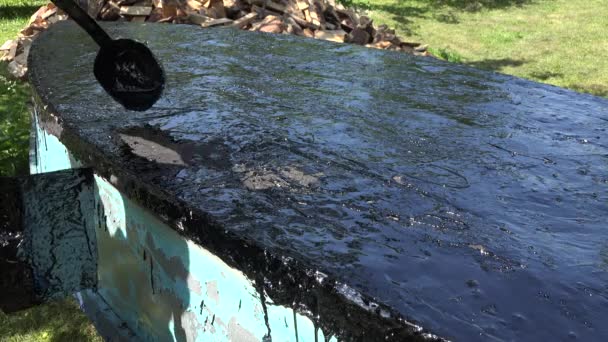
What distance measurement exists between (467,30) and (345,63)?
25.3 feet

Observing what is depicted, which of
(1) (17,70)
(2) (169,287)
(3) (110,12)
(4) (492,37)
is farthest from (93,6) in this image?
(4) (492,37)

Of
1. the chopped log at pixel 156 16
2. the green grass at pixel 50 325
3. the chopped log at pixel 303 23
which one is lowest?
the green grass at pixel 50 325

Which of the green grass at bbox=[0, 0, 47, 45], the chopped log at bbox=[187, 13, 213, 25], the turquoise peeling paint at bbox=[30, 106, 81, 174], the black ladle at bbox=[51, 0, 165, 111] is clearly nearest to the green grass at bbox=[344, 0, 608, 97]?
the chopped log at bbox=[187, 13, 213, 25]

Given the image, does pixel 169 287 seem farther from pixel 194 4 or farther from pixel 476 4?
pixel 476 4

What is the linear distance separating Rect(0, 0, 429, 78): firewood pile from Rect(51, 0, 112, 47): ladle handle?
348cm

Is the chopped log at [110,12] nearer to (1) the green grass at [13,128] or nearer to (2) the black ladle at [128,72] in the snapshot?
(1) the green grass at [13,128]

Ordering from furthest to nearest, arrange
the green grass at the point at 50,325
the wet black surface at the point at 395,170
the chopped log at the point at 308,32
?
1. the chopped log at the point at 308,32
2. the green grass at the point at 50,325
3. the wet black surface at the point at 395,170

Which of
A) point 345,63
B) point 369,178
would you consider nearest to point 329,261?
point 369,178

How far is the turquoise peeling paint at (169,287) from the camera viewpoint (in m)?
1.51

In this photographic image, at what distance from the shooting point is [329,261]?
1319 mm

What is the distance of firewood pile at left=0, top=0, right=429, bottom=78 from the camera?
5.61m

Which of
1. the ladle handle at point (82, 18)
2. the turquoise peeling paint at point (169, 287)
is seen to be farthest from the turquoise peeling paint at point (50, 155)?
the ladle handle at point (82, 18)

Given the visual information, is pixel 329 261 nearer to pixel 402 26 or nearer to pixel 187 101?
pixel 187 101

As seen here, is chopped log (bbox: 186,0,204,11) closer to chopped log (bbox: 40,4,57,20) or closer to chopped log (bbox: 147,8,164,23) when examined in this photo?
chopped log (bbox: 147,8,164,23)
